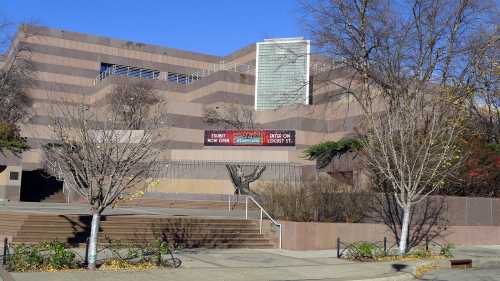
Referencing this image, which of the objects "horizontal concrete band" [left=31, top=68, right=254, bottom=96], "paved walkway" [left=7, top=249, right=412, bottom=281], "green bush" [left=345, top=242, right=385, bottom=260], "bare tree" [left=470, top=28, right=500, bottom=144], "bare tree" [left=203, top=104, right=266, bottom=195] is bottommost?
"paved walkway" [left=7, top=249, right=412, bottom=281]

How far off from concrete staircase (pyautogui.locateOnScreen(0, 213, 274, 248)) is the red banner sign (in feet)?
99.3

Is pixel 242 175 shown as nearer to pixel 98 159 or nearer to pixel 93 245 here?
pixel 93 245

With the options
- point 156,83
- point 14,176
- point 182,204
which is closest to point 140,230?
point 182,204

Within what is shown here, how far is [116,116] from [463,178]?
16.5 m

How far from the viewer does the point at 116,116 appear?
42.6 ft

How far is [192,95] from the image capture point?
7581 centimetres

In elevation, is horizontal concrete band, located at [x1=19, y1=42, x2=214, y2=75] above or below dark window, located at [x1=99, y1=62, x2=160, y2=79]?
above

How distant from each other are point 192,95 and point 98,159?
63.8 metres

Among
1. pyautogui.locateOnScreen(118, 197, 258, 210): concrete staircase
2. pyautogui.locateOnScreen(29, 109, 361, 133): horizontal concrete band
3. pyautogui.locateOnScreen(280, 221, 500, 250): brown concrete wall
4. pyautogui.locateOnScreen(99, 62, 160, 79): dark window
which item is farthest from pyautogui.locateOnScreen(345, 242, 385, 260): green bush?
pyautogui.locateOnScreen(99, 62, 160, 79): dark window

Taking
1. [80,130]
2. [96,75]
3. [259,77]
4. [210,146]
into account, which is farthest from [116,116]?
[96,75]

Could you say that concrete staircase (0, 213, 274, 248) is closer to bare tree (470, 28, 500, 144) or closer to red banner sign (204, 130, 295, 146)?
bare tree (470, 28, 500, 144)

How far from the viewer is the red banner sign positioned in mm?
51781

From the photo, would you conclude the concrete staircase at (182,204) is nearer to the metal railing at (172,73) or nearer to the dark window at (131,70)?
the metal railing at (172,73)

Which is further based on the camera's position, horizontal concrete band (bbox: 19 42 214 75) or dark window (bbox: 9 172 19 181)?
horizontal concrete band (bbox: 19 42 214 75)
